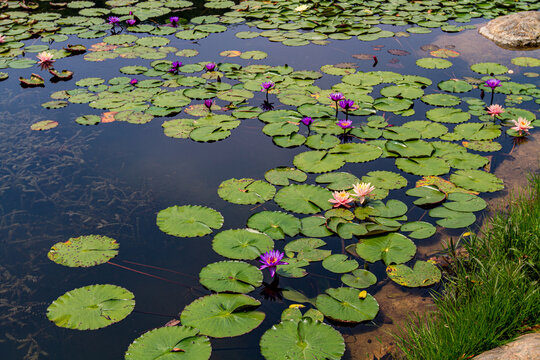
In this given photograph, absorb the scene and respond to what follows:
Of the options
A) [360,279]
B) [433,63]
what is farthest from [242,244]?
[433,63]

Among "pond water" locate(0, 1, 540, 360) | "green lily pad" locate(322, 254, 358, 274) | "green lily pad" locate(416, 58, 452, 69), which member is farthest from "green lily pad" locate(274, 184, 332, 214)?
"green lily pad" locate(416, 58, 452, 69)

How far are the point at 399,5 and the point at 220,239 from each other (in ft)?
24.1

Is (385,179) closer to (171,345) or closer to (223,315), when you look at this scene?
(223,315)

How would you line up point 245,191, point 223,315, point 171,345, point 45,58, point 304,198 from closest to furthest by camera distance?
point 171,345 → point 223,315 → point 304,198 → point 245,191 → point 45,58

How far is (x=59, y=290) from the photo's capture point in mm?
2801

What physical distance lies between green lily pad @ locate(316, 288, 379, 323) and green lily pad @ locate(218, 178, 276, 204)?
1.05m

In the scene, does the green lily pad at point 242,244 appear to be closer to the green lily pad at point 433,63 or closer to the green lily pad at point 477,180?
the green lily pad at point 477,180

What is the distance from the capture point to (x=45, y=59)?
19.9 ft

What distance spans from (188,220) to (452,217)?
1.89 meters

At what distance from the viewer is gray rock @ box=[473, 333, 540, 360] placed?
189 centimetres

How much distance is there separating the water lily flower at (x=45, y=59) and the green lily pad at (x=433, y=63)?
492cm

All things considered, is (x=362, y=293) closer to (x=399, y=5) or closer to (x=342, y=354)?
(x=342, y=354)

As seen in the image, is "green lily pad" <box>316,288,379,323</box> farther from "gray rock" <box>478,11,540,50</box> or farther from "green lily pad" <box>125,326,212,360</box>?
"gray rock" <box>478,11,540,50</box>

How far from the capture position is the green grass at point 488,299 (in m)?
2.11
